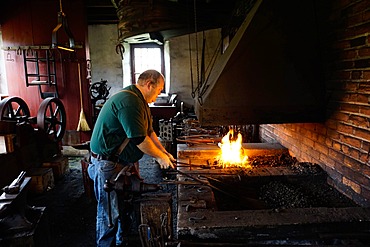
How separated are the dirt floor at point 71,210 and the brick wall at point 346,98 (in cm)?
217

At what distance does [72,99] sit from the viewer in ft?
21.4

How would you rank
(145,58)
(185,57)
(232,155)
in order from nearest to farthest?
1. (232,155)
2. (185,57)
3. (145,58)

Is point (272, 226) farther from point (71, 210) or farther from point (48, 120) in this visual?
point (48, 120)

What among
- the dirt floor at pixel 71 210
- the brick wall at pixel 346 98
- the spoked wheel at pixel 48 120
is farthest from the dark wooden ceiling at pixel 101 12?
the brick wall at pixel 346 98

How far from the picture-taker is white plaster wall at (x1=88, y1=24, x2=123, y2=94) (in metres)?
9.00

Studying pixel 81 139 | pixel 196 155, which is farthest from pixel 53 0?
pixel 196 155

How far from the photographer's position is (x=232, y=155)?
140 inches

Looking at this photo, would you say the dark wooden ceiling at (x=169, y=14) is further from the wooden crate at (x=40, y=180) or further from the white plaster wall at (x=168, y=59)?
the white plaster wall at (x=168, y=59)

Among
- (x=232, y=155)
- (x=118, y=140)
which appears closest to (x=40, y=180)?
(x=118, y=140)

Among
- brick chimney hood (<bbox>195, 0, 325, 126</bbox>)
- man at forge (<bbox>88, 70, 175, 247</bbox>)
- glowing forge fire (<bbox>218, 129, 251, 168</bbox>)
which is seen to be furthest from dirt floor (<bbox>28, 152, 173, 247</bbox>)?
brick chimney hood (<bbox>195, 0, 325, 126</bbox>)

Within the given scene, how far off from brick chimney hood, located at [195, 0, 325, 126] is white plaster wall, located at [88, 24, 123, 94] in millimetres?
6963

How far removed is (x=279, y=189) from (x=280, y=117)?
75 cm

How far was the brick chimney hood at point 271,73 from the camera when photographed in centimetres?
260

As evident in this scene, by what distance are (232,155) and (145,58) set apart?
6723 millimetres
